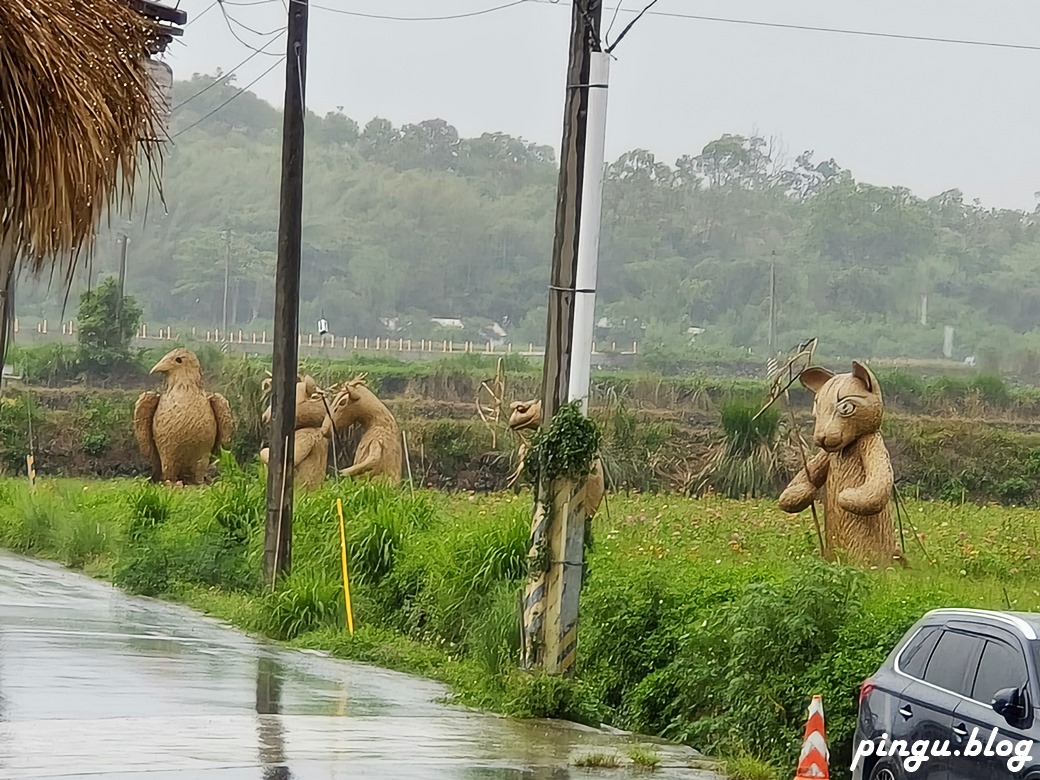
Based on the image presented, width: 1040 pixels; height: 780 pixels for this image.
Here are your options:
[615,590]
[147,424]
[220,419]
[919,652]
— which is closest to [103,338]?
[147,424]

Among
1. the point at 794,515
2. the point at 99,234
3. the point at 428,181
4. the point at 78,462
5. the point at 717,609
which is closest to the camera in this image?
the point at 99,234

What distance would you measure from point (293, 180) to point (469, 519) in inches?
198

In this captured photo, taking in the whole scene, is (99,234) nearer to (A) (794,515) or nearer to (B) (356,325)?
(A) (794,515)

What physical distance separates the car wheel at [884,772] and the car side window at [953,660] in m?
0.54

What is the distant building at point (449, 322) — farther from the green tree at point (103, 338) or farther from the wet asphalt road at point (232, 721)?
the wet asphalt road at point (232, 721)

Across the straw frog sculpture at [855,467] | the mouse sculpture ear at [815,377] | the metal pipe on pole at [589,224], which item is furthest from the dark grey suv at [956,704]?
the mouse sculpture ear at [815,377]

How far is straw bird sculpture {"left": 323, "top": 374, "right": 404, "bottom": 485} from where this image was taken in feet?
114

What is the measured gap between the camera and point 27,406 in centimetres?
5666

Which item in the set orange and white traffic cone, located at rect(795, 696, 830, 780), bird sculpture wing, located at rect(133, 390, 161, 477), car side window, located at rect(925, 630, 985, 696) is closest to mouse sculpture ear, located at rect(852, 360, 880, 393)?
car side window, located at rect(925, 630, 985, 696)

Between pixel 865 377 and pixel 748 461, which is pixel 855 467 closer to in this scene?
pixel 865 377

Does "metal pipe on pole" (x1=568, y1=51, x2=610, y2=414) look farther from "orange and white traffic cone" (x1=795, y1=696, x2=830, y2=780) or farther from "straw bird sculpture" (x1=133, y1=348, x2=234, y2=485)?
"straw bird sculpture" (x1=133, y1=348, x2=234, y2=485)

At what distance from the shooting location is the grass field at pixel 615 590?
13.3 meters

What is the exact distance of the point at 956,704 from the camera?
31.6ft

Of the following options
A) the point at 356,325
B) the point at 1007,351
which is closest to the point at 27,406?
the point at 356,325
